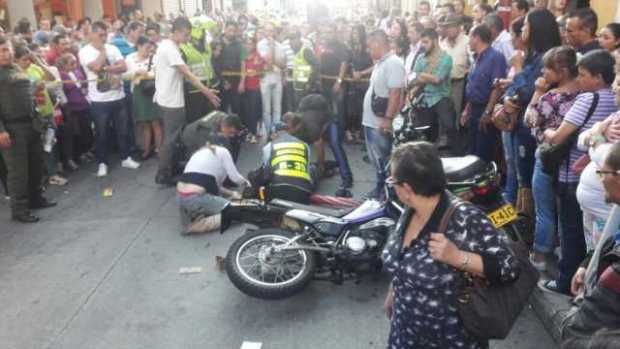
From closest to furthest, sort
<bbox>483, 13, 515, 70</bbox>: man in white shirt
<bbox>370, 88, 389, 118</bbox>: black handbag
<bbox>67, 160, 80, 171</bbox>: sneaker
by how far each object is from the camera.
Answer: <bbox>370, 88, 389, 118</bbox>: black handbag
<bbox>483, 13, 515, 70</bbox>: man in white shirt
<bbox>67, 160, 80, 171</bbox>: sneaker

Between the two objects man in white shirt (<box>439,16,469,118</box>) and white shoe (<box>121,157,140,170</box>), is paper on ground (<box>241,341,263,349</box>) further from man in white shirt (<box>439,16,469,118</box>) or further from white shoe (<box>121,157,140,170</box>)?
white shoe (<box>121,157,140,170</box>)

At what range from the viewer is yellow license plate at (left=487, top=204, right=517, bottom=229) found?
4.11m

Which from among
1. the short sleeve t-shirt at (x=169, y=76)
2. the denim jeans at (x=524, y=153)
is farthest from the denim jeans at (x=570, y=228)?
the short sleeve t-shirt at (x=169, y=76)

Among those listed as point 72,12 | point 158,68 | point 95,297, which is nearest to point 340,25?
point 158,68

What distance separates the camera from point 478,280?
2.33 meters

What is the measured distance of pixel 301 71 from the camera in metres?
8.90

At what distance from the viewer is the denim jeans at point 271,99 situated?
910 centimetres

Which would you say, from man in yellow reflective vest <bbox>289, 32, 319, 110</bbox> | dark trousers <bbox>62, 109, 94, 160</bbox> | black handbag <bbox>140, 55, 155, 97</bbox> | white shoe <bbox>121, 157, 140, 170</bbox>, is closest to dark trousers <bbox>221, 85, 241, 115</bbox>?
man in yellow reflective vest <bbox>289, 32, 319, 110</bbox>

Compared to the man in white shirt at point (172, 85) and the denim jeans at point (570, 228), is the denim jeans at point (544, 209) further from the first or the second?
the man in white shirt at point (172, 85)

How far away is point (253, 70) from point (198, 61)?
4.64 ft

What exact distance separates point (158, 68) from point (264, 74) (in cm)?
231

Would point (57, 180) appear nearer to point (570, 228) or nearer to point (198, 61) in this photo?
point (198, 61)

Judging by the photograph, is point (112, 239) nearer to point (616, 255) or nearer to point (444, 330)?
point (444, 330)

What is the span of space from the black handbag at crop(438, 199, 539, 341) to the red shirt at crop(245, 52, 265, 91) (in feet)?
22.9
